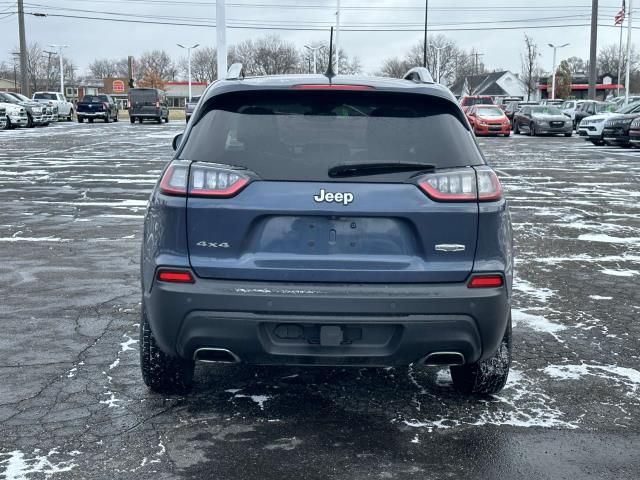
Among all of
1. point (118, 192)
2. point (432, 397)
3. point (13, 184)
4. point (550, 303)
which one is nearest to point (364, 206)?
point (432, 397)

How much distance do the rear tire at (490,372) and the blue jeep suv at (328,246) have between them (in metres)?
0.40

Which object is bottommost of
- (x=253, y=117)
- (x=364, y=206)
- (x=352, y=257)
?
(x=352, y=257)

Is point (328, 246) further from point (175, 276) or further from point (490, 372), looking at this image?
point (490, 372)

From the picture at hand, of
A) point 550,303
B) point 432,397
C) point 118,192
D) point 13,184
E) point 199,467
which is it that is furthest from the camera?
point 13,184

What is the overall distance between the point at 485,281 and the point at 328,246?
2.44 feet

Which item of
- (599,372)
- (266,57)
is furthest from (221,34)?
(266,57)

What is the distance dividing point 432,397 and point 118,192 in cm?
1064

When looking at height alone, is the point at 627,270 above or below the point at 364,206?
below

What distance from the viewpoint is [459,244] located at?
12.5 feet

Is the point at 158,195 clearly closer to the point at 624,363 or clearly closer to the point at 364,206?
the point at 364,206

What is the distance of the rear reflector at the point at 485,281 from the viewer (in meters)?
3.81

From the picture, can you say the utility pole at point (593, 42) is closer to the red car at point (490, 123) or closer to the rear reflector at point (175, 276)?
the red car at point (490, 123)

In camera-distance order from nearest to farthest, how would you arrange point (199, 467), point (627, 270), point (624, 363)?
point (199, 467) < point (624, 363) < point (627, 270)

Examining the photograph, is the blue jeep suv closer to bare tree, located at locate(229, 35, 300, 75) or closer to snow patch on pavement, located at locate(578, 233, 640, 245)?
snow patch on pavement, located at locate(578, 233, 640, 245)
